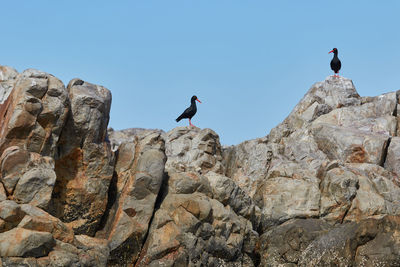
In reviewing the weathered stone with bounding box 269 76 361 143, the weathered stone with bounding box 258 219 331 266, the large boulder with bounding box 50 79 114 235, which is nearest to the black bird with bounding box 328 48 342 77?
the weathered stone with bounding box 269 76 361 143

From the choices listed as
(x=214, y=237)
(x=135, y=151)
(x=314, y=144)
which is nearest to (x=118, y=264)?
(x=214, y=237)

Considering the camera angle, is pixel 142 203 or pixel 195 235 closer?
pixel 195 235

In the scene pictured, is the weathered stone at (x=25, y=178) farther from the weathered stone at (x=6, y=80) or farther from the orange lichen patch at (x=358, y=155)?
the orange lichen patch at (x=358, y=155)

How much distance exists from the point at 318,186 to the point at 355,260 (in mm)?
7212

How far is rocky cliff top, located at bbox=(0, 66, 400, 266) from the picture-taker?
21828 millimetres

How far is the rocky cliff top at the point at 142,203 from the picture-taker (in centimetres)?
2183

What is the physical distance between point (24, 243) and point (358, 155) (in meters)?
23.8

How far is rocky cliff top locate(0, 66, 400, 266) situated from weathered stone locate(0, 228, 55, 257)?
0.11ft

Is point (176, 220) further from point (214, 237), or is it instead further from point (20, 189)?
point (20, 189)

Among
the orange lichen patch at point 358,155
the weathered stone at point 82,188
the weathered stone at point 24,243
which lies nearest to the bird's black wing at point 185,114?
the orange lichen patch at point 358,155

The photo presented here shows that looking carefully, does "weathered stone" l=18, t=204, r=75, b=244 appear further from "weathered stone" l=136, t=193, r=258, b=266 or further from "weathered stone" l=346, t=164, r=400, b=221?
"weathered stone" l=346, t=164, r=400, b=221

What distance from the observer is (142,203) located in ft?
80.4

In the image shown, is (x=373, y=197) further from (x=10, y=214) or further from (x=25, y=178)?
(x=10, y=214)

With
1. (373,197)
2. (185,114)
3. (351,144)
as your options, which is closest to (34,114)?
(373,197)
